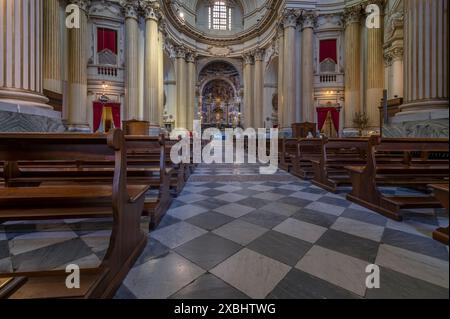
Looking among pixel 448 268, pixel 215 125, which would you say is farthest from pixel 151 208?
pixel 215 125

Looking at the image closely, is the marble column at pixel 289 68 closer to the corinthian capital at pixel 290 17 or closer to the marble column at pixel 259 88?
the corinthian capital at pixel 290 17

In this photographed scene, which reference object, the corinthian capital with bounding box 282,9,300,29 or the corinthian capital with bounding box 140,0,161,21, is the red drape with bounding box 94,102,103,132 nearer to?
the corinthian capital with bounding box 140,0,161,21

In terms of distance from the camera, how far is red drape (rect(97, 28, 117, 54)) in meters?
10.1

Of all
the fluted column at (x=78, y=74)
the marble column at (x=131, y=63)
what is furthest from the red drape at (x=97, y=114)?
the marble column at (x=131, y=63)

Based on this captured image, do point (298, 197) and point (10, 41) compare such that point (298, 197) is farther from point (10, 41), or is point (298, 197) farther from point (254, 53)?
point (254, 53)

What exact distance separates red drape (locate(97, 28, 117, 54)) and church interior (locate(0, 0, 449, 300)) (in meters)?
0.06

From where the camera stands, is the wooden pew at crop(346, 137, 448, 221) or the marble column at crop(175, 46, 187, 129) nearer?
the wooden pew at crop(346, 137, 448, 221)

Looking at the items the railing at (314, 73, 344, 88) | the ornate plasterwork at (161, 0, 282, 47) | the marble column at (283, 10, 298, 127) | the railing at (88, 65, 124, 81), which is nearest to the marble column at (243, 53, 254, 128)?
the ornate plasterwork at (161, 0, 282, 47)

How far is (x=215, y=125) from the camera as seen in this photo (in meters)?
22.5

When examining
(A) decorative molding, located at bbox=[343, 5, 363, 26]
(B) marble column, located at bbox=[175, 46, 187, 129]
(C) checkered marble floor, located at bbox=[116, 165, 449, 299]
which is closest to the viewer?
(C) checkered marble floor, located at bbox=[116, 165, 449, 299]

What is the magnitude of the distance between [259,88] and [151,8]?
8.94 m

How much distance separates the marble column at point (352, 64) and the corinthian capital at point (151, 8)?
377 inches

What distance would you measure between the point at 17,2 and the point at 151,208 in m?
4.52

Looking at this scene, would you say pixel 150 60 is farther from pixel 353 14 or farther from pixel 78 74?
pixel 353 14
